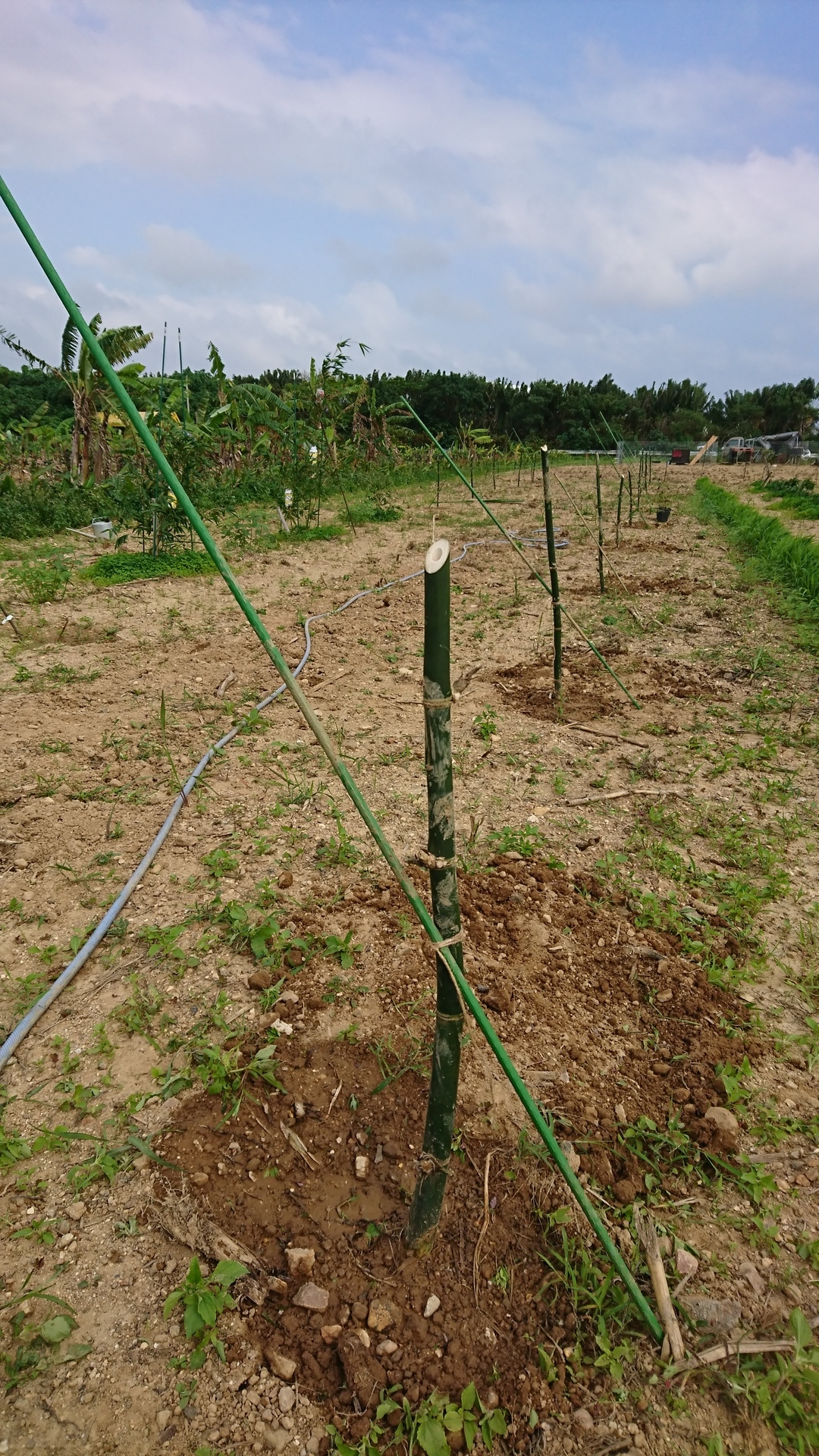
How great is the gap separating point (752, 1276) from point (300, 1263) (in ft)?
3.07

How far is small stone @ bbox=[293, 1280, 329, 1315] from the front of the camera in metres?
1.41

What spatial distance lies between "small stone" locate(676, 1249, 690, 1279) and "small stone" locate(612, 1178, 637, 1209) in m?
0.13

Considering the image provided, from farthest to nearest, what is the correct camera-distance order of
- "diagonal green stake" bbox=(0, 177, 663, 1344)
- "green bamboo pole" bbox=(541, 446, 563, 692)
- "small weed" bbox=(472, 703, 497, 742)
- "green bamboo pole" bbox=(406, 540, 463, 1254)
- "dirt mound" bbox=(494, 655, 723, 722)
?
"dirt mound" bbox=(494, 655, 723, 722)
"small weed" bbox=(472, 703, 497, 742)
"green bamboo pole" bbox=(541, 446, 563, 692)
"green bamboo pole" bbox=(406, 540, 463, 1254)
"diagonal green stake" bbox=(0, 177, 663, 1344)

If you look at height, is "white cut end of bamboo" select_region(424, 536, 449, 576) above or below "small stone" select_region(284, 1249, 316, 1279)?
above

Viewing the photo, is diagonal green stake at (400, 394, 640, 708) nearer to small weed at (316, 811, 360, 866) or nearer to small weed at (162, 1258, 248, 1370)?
small weed at (316, 811, 360, 866)

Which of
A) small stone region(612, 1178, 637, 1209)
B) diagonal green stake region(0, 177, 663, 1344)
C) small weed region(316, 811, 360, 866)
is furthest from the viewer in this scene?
small weed region(316, 811, 360, 866)

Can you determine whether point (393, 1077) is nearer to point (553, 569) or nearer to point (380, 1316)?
point (380, 1316)

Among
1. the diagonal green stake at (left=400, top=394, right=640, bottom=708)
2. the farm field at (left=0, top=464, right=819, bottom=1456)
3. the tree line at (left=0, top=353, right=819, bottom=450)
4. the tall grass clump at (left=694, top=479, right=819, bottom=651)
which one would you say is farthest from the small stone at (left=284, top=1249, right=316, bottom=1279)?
the tree line at (left=0, top=353, right=819, bottom=450)

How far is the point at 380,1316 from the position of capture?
4.56ft

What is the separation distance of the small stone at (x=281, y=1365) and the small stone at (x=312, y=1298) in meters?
0.08

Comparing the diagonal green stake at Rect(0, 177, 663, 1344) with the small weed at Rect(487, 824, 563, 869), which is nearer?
the diagonal green stake at Rect(0, 177, 663, 1344)

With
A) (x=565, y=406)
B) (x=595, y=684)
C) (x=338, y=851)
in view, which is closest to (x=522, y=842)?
(x=338, y=851)

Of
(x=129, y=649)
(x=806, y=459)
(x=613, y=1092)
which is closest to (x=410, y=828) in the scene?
(x=613, y=1092)

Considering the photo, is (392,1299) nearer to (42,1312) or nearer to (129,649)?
(42,1312)
